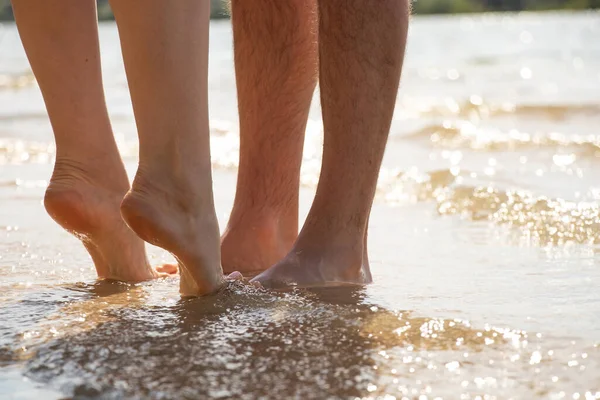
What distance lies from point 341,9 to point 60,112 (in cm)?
44

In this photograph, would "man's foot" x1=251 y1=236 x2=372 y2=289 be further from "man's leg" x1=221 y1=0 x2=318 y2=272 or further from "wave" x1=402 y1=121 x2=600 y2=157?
"wave" x1=402 y1=121 x2=600 y2=157

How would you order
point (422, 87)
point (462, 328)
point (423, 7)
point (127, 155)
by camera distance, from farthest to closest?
point (423, 7), point (422, 87), point (127, 155), point (462, 328)

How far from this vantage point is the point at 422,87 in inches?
269

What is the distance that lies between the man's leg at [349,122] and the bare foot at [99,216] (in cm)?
22

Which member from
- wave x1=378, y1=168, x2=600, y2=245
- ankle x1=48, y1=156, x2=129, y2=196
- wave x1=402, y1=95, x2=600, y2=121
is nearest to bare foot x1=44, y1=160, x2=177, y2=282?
ankle x1=48, y1=156, x2=129, y2=196

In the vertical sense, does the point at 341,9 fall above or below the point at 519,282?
above

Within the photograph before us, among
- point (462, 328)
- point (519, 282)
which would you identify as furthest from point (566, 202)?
point (462, 328)

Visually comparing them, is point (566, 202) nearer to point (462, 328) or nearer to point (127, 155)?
point (462, 328)

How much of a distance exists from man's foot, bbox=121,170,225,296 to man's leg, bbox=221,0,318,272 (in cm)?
30

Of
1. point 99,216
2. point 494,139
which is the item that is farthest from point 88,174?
point 494,139

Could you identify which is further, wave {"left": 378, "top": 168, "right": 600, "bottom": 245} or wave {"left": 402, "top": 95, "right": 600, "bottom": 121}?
wave {"left": 402, "top": 95, "right": 600, "bottom": 121}

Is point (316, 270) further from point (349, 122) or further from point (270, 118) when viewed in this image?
point (270, 118)

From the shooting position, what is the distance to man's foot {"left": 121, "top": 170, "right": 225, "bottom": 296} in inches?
50.2

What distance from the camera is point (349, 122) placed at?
144 cm
